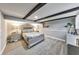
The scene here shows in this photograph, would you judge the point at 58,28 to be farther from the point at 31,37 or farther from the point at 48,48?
the point at 31,37

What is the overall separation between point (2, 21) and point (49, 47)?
1891 millimetres

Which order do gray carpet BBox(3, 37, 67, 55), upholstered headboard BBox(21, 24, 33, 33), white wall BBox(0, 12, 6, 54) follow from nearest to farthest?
white wall BBox(0, 12, 6, 54)
upholstered headboard BBox(21, 24, 33, 33)
gray carpet BBox(3, 37, 67, 55)

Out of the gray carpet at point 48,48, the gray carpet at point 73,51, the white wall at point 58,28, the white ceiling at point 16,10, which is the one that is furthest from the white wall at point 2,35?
the gray carpet at point 73,51

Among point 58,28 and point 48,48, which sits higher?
point 58,28

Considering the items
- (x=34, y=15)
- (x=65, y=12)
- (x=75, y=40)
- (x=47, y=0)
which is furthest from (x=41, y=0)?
(x=75, y=40)

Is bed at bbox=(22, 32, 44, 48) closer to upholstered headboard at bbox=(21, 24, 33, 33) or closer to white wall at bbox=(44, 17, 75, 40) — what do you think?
upholstered headboard at bbox=(21, 24, 33, 33)

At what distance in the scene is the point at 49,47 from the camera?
2426 millimetres

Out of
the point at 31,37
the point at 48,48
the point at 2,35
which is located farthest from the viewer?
the point at 31,37

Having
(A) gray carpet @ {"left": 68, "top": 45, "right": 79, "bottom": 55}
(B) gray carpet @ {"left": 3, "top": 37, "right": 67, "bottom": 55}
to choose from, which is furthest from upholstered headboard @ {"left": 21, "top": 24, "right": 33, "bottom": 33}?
(A) gray carpet @ {"left": 68, "top": 45, "right": 79, "bottom": 55}

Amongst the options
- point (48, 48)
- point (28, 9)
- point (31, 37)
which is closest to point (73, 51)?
point (48, 48)

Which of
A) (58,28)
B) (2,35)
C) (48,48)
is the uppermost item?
(58,28)

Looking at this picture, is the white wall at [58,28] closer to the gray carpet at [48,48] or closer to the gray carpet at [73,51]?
the gray carpet at [48,48]

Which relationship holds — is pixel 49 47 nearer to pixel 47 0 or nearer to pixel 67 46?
pixel 67 46

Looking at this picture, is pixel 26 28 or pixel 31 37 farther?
pixel 31 37
